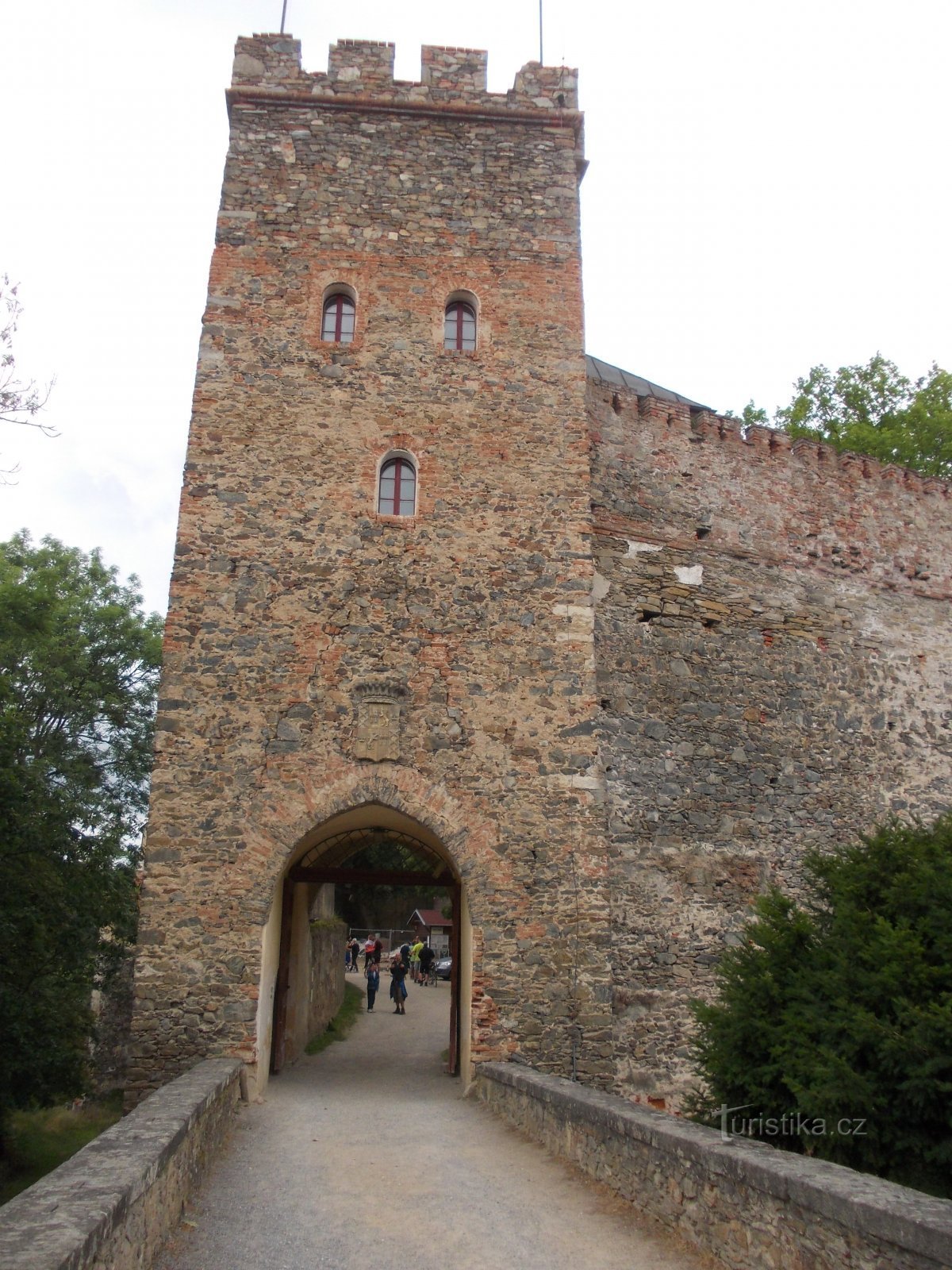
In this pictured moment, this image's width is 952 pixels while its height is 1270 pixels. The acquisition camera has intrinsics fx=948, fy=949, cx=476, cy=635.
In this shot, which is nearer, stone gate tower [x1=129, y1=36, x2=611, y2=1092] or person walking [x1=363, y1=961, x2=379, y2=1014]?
stone gate tower [x1=129, y1=36, x2=611, y2=1092]

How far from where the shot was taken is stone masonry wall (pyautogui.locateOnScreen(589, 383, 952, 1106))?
35.0 ft

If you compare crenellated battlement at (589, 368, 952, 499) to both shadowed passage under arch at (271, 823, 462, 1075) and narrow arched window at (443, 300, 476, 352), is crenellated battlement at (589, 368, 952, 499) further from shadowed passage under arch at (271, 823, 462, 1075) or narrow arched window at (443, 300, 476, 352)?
shadowed passage under arch at (271, 823, 462, 1075)

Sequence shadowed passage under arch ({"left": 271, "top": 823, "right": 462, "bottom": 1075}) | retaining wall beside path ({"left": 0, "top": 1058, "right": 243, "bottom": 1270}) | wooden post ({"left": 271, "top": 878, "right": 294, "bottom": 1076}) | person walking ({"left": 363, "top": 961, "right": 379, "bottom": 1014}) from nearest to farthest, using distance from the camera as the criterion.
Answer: retaining wall beside path ({"left": 0, "top": 1058, "right": 243, "bottom": 1270}) < wooden post ({"left": 271, "top": 878, "right": 294, "bottom": 1076}) < shadowed passage under arch ({"left": 271, "top": 823, "right": 462, "bottom": 1075}) < person walking ({"left": 363, "top": 961, "right": 379, "bottom": 1014})

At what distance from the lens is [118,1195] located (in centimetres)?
361

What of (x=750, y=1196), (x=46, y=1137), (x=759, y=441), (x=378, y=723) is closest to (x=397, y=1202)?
(x=750, y=1196)

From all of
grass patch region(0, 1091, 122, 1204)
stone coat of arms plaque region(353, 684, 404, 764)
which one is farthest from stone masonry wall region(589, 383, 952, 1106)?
grass patch region(0, 1091, 122, 1204)

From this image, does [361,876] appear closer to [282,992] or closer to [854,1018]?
[282,992]

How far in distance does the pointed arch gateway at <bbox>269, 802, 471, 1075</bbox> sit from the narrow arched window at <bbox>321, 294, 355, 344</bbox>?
215 inches

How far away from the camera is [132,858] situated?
16312mm

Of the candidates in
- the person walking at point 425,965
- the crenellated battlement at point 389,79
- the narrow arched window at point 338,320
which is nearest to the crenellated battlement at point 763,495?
the narrow arched window at point 338,320

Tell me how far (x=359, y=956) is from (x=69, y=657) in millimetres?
19401

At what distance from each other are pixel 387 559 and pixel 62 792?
8.11 metres

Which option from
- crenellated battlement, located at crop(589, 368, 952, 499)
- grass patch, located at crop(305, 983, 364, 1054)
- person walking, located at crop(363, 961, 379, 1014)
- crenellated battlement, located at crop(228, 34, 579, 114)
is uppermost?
crenellated battlement, located at crop(228, 34, 579, 114)

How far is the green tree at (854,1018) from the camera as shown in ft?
15.4
